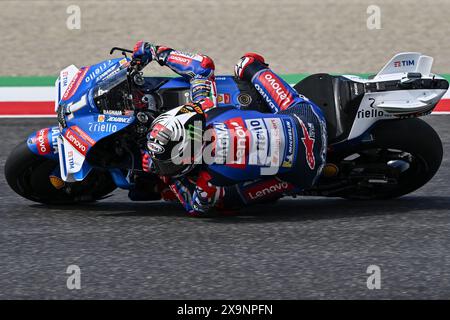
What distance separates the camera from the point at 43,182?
7.09 m

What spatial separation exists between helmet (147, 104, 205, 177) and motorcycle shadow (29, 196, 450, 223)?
0.56 meters

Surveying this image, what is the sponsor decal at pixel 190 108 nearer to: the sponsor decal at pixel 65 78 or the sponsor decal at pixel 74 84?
the sponsor decal at pixel 74 84

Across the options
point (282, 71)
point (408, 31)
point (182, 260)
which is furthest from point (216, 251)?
point (408, 31)

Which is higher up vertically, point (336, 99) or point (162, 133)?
point (336, 99)

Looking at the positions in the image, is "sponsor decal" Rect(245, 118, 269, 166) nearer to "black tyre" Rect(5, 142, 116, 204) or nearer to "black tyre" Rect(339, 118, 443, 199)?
"black tyre" Rect(339, 118, 443, 199)

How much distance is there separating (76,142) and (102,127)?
0.20 m

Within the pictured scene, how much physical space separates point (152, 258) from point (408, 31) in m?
8.50

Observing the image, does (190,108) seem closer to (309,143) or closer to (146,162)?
(146,162)

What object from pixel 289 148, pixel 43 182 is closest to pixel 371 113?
pixel 289 148

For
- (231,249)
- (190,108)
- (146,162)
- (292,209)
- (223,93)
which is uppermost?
(223,93)

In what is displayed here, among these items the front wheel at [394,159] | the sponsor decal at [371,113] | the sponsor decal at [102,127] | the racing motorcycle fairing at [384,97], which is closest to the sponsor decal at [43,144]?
the sponsor decal at [102,127]

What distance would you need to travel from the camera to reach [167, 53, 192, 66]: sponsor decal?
682 cm

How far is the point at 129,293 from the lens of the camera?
5371mm
